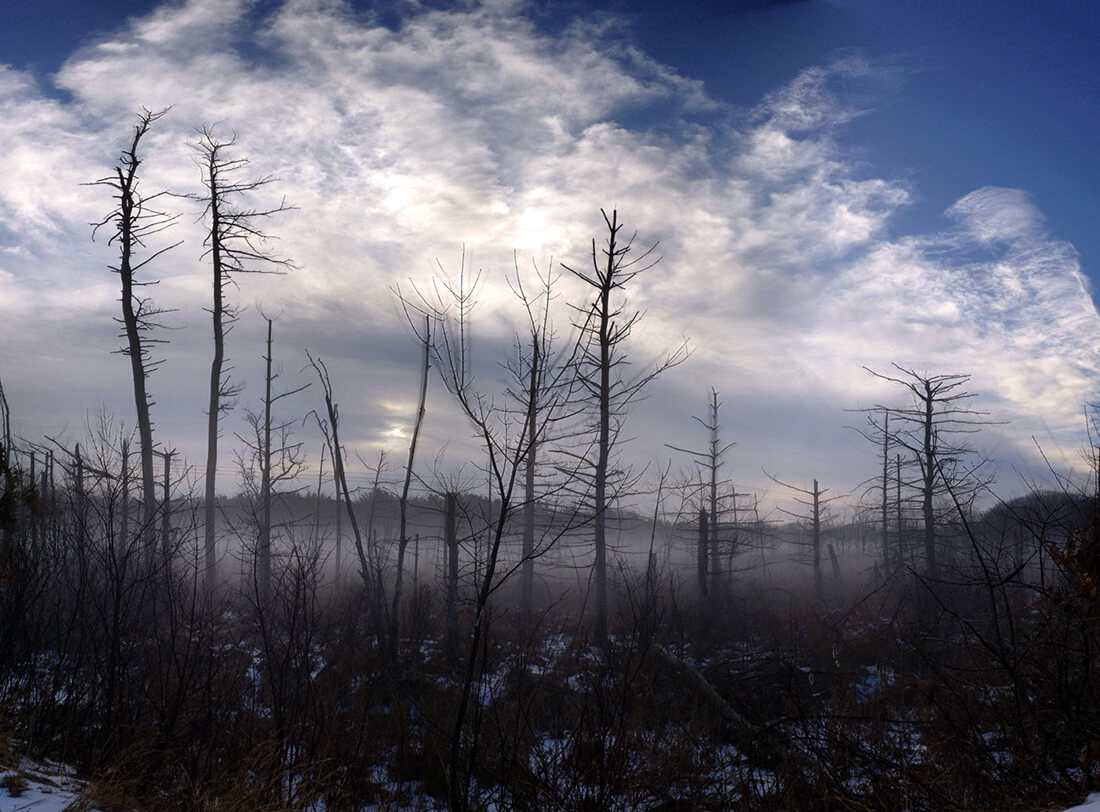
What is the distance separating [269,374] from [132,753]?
18186mm

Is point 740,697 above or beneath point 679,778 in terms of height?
beneath

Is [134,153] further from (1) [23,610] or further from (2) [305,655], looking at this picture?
(2) [305,655]

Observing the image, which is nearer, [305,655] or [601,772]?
[601,772]

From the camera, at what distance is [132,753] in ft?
18.2

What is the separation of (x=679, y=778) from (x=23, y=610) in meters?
6.43

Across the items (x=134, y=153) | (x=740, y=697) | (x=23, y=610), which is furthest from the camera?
(x=134, y=153)

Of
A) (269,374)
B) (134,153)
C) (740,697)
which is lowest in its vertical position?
(740,697)

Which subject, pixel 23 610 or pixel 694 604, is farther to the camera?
pixel 694 604

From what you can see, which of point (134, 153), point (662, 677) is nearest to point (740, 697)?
point (662, 677)

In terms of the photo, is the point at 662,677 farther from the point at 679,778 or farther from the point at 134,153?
the point at 134,153

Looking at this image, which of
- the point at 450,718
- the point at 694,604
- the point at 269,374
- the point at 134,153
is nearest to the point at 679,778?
the point at 450,718

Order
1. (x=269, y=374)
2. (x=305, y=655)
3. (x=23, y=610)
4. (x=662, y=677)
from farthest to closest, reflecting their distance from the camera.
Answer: (x=269, y=374) → (x=662, y=677) → (x=23, y=610) → (x=305, y=655)

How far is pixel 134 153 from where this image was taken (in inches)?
598

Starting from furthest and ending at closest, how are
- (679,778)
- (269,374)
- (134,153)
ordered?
(269,374) < (134,153) < (679,778)
